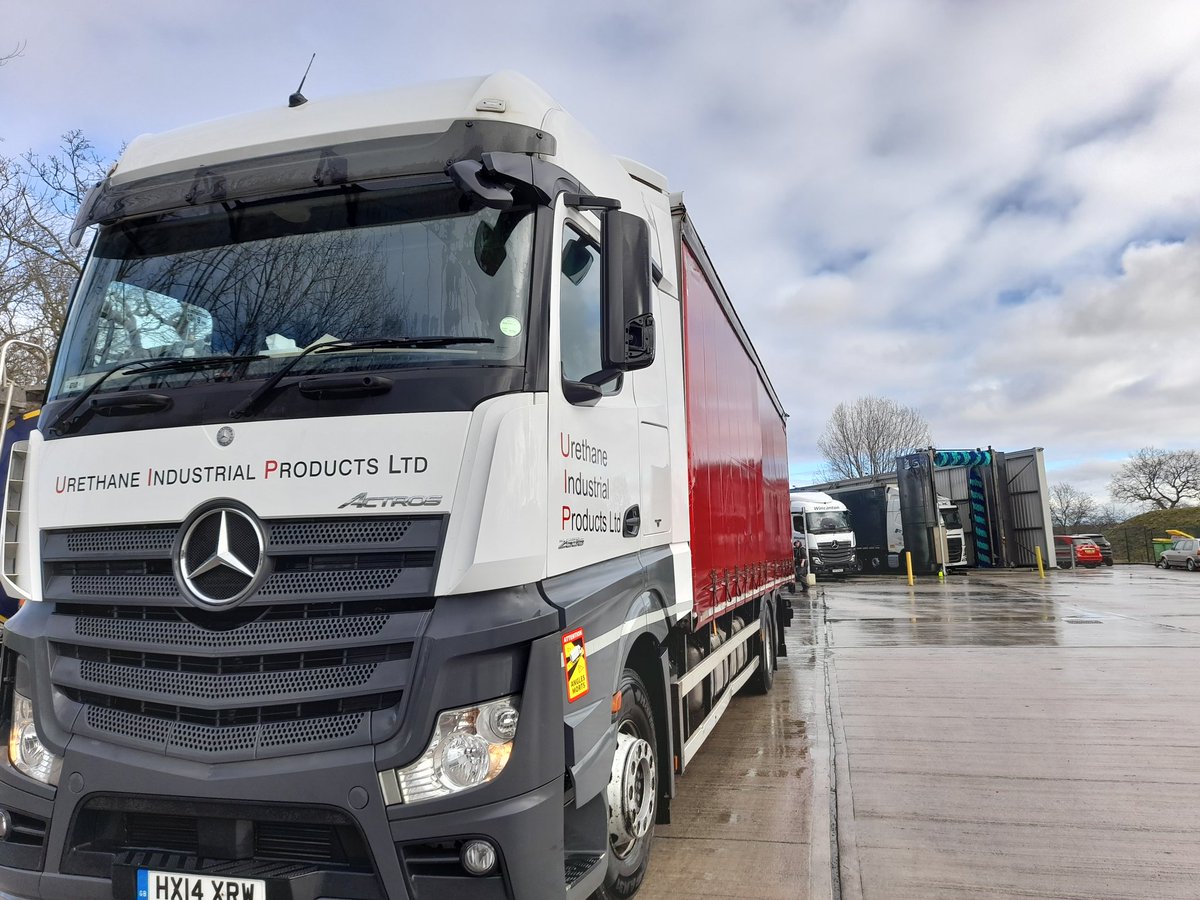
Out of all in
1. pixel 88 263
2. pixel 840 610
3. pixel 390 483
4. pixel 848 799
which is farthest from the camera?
pixel 840 610

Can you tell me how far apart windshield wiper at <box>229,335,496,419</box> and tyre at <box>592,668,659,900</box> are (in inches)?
57.4

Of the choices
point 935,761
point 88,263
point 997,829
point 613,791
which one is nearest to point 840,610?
point 935,761

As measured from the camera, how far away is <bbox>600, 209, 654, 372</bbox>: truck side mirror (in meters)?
2.86

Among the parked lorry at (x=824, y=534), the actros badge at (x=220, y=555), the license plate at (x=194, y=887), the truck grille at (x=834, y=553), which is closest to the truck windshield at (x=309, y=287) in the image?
Result: the actros badge at (x=220, y=555)

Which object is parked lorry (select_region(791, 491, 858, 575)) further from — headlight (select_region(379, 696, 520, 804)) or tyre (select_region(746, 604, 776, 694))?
headlight (select_region(379, 696, 520, 804))

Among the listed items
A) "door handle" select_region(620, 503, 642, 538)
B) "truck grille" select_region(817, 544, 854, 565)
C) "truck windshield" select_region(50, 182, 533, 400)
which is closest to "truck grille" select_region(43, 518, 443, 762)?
"truck windshield" select_region(50, 182, 533, 400)

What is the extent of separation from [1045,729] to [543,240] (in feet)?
20.1

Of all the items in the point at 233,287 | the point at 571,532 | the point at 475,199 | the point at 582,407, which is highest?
the point at 475,199

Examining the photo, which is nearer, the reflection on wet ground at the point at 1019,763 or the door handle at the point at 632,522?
the door handle at the point at 632,522

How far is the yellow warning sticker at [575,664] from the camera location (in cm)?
246

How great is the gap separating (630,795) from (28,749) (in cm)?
208

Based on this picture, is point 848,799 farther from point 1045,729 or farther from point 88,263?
point 88,263

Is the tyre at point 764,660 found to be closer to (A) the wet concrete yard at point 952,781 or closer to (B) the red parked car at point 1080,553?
(A) the wet concrete yard at point 952,781

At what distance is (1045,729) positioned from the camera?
646 centimetres
